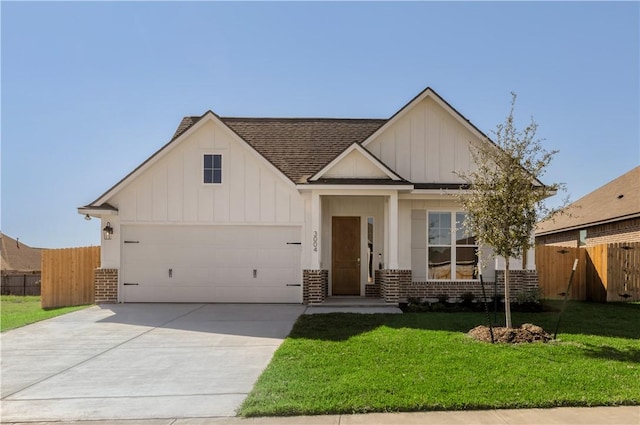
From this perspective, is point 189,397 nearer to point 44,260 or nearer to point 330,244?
point 330,244

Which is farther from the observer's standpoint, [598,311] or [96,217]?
[96,217]

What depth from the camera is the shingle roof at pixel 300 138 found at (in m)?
16.3

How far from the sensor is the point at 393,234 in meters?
14.0

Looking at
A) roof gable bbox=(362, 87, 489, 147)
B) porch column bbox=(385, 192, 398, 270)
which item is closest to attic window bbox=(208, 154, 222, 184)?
roof gable bbox=(362, 87, 489, 147)

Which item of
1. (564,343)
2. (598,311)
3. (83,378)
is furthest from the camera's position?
(598,311)

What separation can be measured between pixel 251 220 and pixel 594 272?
1168 cm

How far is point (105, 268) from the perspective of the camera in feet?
49.1

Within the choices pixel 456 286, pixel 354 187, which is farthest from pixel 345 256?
pixel 456 286

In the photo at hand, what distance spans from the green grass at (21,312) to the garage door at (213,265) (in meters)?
2.06

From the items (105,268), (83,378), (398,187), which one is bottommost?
(83,378)

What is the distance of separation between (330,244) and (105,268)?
22.5 ft

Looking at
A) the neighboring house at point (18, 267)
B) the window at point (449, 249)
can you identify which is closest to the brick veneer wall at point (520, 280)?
the window at point (449, 249)

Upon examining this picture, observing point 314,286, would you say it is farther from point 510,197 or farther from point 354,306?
point 510,197

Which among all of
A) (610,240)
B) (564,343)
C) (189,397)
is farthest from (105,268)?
(610,240)
